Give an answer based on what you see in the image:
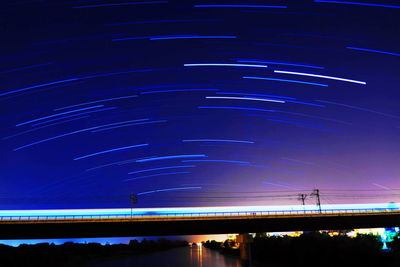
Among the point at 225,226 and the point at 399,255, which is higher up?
the point at 225,226

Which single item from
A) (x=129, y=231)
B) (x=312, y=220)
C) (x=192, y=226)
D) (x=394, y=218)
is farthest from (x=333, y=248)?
(x=129, y=231)

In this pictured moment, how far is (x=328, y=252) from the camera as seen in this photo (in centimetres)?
5894

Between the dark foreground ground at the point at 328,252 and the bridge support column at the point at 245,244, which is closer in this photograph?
the dark foreground ground at the point at 328,252

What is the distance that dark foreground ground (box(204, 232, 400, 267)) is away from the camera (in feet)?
152

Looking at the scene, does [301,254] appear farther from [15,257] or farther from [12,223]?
[15,257]

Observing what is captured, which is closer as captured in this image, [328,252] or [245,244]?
[328,252]

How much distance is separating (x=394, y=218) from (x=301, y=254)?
2028cm

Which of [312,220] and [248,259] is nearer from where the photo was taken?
[312,220]

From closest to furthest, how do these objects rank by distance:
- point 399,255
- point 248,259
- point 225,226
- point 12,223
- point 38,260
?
point 399,255 → point 12,223 → point 225,226 → point 248,259 → point 38,260

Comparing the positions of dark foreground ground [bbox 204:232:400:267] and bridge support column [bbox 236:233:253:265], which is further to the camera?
bridge support column [bbox 236:233:253:265]

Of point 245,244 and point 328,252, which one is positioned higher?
point 245,244

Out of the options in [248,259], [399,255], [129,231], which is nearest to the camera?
[399,255]

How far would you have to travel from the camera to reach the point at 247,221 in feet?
219

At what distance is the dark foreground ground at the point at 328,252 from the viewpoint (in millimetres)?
46344
